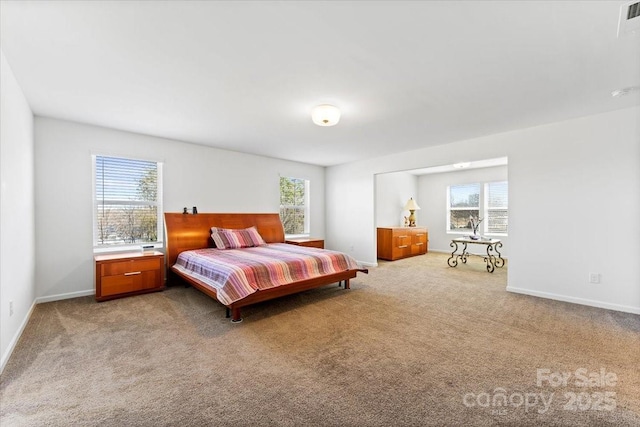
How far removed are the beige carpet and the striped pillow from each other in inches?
53.6

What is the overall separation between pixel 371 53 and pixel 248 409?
2.66 m

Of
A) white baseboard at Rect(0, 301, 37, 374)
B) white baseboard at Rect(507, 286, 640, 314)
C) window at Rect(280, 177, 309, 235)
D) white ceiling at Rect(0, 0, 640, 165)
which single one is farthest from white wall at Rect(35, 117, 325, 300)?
white baseboard at Rect(507, 286, 640, 314)

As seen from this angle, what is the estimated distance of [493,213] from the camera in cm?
752

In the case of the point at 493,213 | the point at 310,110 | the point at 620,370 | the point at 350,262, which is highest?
the point at 310,110

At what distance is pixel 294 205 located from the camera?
6.75m

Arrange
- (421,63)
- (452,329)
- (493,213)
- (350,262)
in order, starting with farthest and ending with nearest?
(493,213) → (350,262) → (452,329) → (421,63)

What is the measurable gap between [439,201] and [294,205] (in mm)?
4688

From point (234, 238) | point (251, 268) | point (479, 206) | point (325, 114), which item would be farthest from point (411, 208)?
point (251, 268)

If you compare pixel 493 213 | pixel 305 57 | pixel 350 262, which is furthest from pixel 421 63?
pixel 493 213

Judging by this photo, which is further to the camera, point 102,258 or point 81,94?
point 102,258

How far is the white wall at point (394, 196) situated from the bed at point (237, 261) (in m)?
3.06

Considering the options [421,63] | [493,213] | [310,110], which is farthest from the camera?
[493,213]

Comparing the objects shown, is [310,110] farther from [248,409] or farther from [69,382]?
[69,382]

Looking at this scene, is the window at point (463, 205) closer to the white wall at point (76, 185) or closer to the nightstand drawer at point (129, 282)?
the white wall at point (76, 185)
